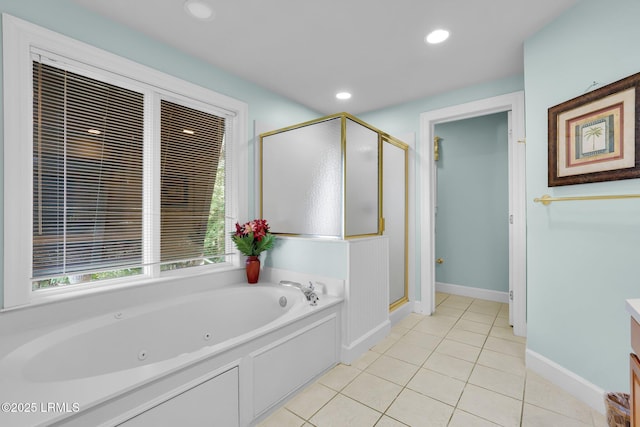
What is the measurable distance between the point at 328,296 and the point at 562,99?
208 centimetres

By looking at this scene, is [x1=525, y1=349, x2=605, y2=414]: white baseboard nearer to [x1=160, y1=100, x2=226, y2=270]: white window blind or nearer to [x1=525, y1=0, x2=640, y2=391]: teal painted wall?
[x1=525, y1=0, x2=640, y2=391]: teal painted wall

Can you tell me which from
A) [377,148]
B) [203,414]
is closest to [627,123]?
[377,148]

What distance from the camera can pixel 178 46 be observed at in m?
2.19

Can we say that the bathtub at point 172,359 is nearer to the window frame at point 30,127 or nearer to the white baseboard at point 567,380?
the window frame at point 30,127

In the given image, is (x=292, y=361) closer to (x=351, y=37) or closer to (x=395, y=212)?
(x=395, y=212)

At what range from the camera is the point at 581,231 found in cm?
171

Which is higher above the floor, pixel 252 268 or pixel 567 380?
pixel 252 268

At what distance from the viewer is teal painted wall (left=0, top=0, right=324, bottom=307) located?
163 centimetres

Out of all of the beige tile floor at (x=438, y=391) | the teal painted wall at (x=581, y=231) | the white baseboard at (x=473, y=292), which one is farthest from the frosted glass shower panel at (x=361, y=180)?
the white baseboard at (x=473, y=292)

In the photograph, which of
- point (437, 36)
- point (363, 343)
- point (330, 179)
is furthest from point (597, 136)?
point (363, 343)

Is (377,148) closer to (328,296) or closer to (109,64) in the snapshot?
(328,296)

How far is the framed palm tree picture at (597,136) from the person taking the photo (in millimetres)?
1445

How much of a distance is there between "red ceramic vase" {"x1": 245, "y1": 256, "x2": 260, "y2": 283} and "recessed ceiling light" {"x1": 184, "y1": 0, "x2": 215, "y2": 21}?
6.07 feet

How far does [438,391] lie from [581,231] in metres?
1.33
